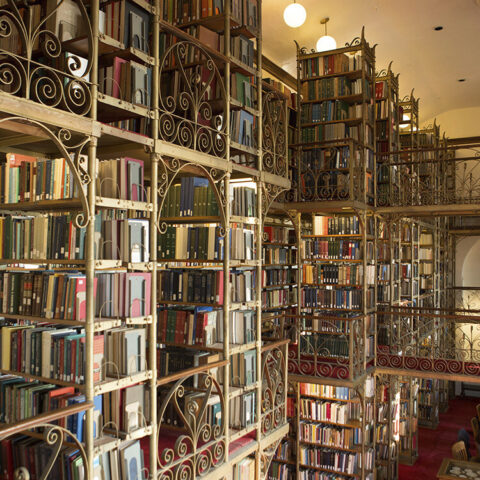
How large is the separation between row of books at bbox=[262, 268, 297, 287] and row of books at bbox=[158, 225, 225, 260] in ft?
9.20

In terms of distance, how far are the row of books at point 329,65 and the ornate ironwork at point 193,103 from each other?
133 inches

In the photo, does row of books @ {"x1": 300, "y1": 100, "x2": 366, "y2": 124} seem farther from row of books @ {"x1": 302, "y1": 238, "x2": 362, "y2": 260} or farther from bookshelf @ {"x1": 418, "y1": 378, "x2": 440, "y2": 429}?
bookshelf @ {"x1": 418, "y1": 378, "x2": 440, "y2": 429}

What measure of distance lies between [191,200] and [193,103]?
0.92 m

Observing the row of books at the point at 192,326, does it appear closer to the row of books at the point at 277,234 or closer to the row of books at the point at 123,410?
the row of books at the point at 123,410

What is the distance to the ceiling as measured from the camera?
7316mm

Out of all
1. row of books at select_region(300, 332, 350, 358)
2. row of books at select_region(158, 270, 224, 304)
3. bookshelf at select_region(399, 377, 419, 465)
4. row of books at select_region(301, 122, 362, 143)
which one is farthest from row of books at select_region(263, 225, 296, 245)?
bookshelf at select_region(399, 377, 419, 465)

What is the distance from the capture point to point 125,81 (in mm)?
3205

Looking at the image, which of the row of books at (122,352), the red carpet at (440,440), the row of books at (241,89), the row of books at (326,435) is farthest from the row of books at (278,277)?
the red carpet at (440,440)

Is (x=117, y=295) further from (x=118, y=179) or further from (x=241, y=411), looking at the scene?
(x=241, y=411)

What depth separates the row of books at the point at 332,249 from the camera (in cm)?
710

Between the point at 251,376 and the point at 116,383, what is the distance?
1.68 m

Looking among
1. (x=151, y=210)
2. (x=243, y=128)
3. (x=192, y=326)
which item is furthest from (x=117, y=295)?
(x=243, y=128)

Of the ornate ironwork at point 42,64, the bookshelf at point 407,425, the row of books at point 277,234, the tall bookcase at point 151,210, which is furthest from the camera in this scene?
the bookshelf at point 407,425

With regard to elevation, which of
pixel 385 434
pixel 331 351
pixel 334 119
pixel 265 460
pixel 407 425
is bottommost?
pixel 407 425
